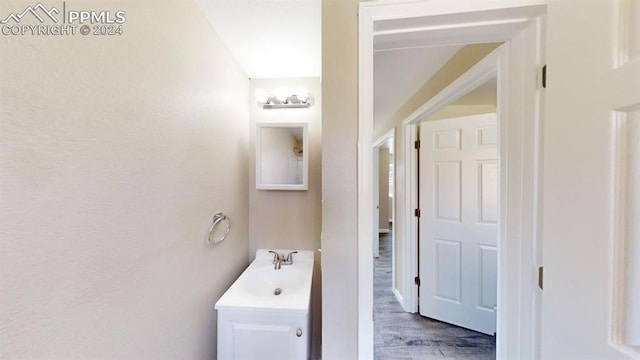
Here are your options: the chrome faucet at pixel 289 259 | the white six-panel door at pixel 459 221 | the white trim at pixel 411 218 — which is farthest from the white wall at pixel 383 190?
the chrome faucet at pixel 289 259

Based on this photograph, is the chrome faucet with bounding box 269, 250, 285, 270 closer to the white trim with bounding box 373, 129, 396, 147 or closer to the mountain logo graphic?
the mountain logo graphic

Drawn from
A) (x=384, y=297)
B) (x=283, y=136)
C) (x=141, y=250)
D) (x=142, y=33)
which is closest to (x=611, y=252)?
(x=141, y=250)

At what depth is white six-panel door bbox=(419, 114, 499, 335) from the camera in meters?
1.75

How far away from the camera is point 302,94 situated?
156cm

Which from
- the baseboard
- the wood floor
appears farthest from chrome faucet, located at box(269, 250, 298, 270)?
the baseboard

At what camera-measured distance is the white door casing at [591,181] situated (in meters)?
0.42

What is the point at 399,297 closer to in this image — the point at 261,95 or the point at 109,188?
the point at 261,95

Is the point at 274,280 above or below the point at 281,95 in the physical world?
below

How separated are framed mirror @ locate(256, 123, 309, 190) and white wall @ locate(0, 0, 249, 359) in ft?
1.76

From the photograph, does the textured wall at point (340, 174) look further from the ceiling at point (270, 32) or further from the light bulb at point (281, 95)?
the light bulb at point (281, 95)

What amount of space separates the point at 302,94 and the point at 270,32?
18.2 inches

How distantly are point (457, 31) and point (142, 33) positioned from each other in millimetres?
1129

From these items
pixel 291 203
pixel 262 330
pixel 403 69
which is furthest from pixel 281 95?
pixel 262 330

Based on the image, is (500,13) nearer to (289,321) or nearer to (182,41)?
(182,41)
